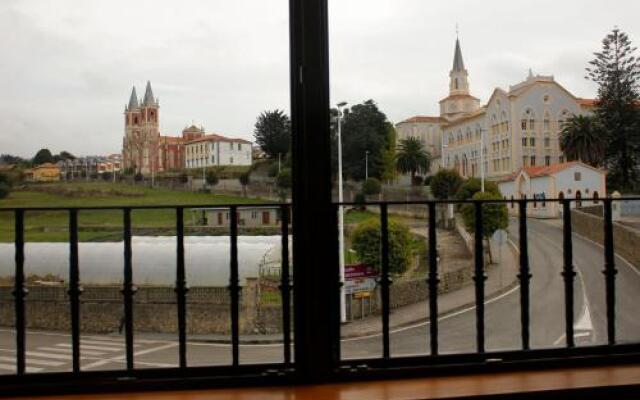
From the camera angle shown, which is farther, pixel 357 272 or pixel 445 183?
pixel 445 183

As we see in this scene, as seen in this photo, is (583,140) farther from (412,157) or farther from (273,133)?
(273,133)

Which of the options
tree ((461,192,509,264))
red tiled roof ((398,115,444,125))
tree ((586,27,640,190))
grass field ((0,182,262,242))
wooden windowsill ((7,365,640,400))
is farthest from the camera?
tree ((586,27,640,190))

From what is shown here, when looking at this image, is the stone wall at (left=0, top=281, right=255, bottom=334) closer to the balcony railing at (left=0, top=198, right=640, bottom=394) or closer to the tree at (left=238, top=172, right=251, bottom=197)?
the balcony railing at (left=0, top=198, right=640, bottom=394)

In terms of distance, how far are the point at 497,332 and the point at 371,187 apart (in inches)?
33.8

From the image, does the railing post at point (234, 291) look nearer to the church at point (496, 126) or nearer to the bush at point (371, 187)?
the bush at point (371, 187)

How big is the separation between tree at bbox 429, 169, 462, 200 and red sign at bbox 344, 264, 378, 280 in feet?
1.65

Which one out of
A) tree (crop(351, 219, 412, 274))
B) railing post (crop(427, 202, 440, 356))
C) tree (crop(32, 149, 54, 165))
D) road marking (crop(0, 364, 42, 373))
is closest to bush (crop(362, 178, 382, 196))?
tree (crop(351, 219, 412, 274))

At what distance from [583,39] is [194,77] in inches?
76.3

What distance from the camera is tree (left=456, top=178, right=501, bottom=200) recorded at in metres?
2.56

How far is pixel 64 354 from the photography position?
2207 mm

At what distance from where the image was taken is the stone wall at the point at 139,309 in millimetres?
2223

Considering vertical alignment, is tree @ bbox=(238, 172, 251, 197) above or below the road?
above

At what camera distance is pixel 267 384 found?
2100 mm

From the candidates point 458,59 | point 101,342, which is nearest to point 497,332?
point 458,59
